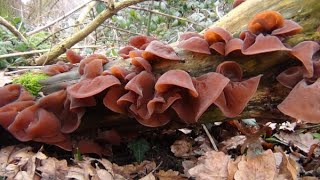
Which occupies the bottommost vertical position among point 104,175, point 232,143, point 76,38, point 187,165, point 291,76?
point 232,143

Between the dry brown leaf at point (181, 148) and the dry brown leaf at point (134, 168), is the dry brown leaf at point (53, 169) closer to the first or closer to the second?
the dry brown leaf at point (134, 168)

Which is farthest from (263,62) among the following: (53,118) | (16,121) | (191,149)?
(16,121)

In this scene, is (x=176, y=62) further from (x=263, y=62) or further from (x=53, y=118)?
(x=53, y=118)

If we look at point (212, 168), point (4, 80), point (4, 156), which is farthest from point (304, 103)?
point (4, 80)

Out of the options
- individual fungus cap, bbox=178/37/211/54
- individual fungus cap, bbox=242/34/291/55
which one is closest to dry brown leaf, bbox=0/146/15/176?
individual fungus cap, bbox=178/37/211/54

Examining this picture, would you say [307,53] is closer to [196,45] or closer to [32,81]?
[196,45]

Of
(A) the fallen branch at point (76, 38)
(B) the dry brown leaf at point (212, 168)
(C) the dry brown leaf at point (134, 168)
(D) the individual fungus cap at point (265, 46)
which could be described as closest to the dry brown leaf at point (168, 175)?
(C) the dry brown leaf at point (134, 168)

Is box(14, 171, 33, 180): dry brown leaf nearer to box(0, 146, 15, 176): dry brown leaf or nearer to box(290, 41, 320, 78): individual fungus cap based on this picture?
box(0, 146, 15, 176): dry brown leaf
